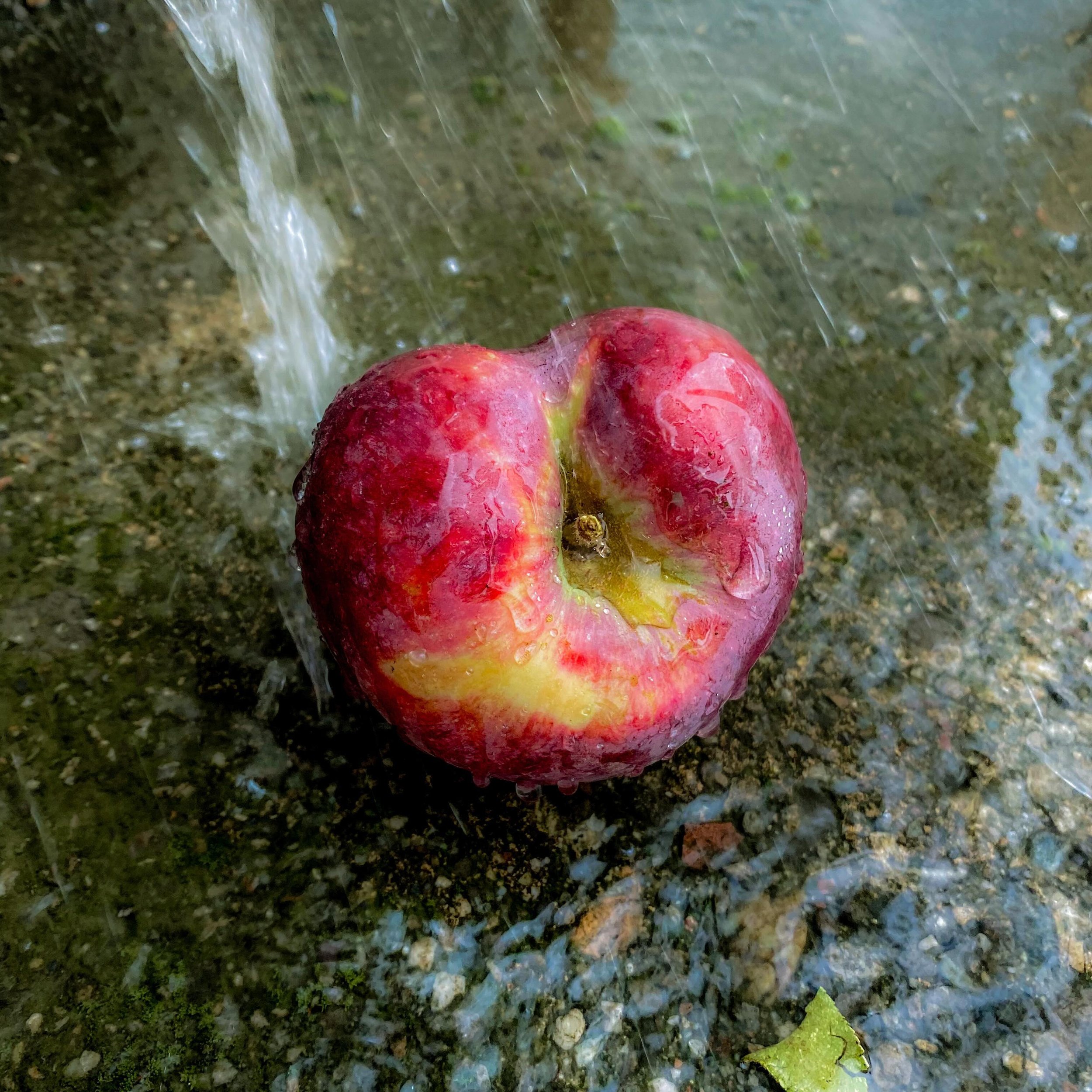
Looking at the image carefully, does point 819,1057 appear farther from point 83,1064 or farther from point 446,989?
point 83,1064

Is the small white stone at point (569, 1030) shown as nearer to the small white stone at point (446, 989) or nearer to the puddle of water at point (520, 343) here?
the puddle of water at point (520, 343)

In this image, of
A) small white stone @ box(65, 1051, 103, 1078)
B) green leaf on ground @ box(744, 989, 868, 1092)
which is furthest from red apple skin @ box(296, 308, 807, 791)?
small white stone @ box(65, 1051, 103, 1078)

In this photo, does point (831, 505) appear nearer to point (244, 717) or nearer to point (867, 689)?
point (867, 689)

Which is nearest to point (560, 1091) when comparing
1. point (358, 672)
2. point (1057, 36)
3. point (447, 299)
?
point (358, 672)

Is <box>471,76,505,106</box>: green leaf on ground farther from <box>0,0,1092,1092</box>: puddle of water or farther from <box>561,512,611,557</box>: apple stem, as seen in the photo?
<box>561,512,611,557</box>: apple stem

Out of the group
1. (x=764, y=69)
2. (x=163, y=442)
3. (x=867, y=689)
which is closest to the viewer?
(x=867, y=689)
